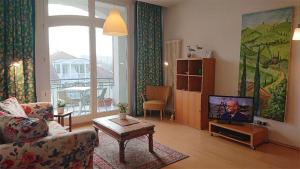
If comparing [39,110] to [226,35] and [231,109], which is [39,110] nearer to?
[231,109]

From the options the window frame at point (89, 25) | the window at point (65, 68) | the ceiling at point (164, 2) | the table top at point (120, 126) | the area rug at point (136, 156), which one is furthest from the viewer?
the ceiling at point (164, 2)

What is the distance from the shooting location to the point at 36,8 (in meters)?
4.04

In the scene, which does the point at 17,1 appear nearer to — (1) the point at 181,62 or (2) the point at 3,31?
(2) the point at 3,31

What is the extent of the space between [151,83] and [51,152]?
12.8 ft

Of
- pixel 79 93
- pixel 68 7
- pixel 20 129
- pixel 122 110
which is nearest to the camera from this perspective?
pixel 20 129

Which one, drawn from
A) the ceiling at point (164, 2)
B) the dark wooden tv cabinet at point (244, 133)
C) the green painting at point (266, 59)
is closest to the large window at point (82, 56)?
the ceiling at point (164, 2)

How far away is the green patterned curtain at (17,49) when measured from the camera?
3613 millimetres

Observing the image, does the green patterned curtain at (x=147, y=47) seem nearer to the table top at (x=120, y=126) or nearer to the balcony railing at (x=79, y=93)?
the balcony railing at (x=79, y=93)

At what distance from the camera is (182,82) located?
4.98 m

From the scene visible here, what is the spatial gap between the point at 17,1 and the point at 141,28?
8.56 ft

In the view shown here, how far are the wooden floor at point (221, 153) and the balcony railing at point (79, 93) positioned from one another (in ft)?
5.65

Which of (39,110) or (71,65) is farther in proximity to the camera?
(71,65)

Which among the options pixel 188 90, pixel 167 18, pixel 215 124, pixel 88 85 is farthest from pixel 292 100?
pixel 88 85

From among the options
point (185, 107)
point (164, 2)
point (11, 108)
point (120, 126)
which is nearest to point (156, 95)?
point (185, 107)
